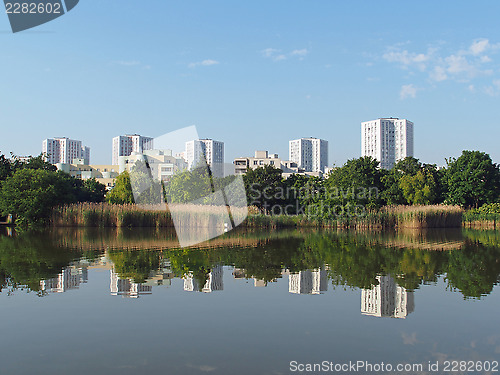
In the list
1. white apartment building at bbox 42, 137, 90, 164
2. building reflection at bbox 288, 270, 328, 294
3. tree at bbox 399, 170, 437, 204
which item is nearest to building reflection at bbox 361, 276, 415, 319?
building reflection at bbox 288, 270, 328, 294

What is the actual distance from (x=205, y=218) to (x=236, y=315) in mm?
21961

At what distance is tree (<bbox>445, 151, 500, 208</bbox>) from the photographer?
1802 inches

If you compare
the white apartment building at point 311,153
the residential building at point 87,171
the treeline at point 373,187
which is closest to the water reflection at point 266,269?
the treeline at point 373,187

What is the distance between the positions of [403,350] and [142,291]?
15.1ft

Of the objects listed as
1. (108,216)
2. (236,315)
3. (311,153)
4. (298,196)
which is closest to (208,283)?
(236,315)

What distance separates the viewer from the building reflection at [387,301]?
20.5 feet

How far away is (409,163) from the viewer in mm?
44969

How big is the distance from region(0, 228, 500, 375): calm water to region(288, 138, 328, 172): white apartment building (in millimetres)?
179593

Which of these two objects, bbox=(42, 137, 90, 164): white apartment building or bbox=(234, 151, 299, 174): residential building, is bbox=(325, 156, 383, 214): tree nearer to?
bbox=(234, 151, 299, 174): residential building

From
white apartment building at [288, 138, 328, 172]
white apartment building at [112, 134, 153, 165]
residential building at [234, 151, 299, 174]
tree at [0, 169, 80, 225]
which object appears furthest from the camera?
white apartment building at [288, 138, 328, 172]

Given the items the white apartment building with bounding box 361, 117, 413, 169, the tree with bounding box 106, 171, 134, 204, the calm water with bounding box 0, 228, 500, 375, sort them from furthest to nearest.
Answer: the white apartment building with bounding box 361, 117, 413, 169 → the tree with bounding box 106, 171, 134, 204 → the calm water with bounding box 0, 228, 500, 375

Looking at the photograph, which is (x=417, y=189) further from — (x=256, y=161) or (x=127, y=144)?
(x=127, y=144)

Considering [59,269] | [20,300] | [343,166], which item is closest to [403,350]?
[20,300]

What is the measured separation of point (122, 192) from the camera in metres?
44.3
